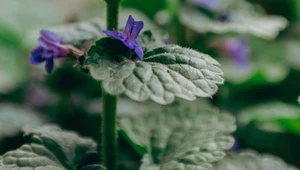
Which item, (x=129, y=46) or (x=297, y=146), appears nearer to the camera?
(x=129, y=46)

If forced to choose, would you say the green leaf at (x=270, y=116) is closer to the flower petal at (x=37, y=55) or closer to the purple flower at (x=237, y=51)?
the purple flower at (x=237, y=51)

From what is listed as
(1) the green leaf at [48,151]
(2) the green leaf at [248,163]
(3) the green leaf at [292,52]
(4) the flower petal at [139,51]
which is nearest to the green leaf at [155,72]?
(4) the flower petal at [139,51]

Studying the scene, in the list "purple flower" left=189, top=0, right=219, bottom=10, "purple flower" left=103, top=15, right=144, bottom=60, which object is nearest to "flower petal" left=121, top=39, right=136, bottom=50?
"purple flower" left=103, top=15, right=144, bottom=60

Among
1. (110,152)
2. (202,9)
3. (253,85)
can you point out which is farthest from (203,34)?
(110,152)

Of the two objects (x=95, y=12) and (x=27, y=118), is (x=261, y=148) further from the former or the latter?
(x=95, y=12)

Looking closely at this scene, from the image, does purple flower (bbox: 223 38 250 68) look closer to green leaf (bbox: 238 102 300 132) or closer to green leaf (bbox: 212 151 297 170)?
green leaf (bbox: 238 102 300 132)

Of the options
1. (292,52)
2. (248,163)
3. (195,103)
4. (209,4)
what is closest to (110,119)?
(248,163)
